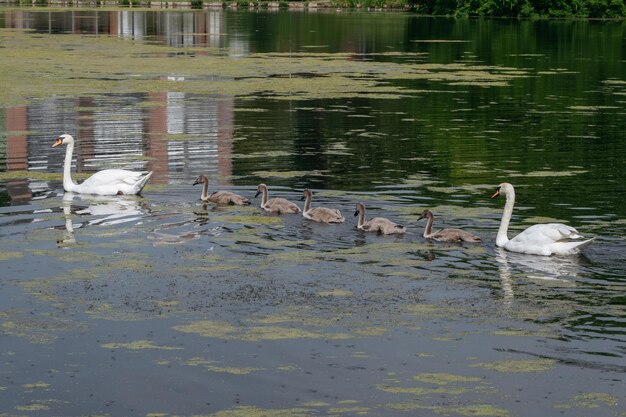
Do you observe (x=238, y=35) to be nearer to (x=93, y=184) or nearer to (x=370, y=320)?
(x=93, y=184)

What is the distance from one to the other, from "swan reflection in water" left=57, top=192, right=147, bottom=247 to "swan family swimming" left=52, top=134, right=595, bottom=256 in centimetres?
18

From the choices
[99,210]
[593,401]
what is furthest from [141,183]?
[593,401]

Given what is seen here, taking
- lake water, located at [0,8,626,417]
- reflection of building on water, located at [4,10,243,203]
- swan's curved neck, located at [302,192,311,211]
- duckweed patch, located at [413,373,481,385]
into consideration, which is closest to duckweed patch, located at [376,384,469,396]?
lake water, located at [0,8,626,417]

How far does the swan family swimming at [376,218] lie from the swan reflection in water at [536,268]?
0.12 meters

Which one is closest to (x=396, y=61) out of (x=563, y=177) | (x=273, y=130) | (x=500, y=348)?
(x=273, y=130)

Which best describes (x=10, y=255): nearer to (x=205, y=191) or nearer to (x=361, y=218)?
(x=205, y=191)

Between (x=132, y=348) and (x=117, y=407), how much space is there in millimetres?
1536

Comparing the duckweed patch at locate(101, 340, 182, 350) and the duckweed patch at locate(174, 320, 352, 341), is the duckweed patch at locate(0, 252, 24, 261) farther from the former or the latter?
the duckweed patch at locate(101, 340, 182, 350)

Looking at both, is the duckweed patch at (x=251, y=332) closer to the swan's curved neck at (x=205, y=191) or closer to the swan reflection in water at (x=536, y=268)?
the swan reflection in water at (x=536, y=268)

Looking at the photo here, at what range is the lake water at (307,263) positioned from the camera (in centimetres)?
1088

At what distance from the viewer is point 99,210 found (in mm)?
19078

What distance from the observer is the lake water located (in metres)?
10.9

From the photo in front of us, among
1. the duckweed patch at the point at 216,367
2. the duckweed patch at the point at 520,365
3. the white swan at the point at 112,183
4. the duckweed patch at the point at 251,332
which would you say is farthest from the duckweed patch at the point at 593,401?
the white swan at the point at 112,183

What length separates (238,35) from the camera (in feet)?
253
